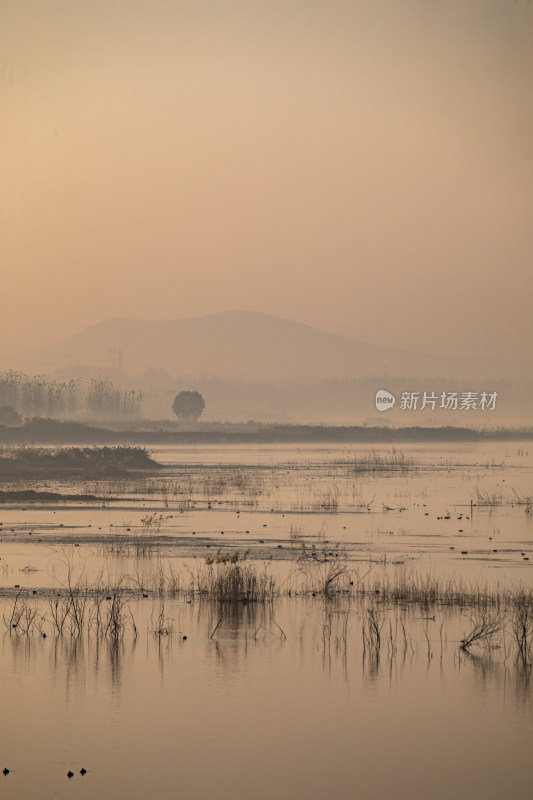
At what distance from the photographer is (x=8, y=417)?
131 m

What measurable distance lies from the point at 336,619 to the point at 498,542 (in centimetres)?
1231

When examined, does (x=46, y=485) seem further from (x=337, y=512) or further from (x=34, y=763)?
(x=34, y=763)

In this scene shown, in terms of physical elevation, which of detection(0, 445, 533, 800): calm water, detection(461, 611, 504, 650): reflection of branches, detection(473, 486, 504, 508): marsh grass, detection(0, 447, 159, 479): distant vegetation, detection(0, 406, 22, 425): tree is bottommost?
detection(0, 445, 533, 800): calm water

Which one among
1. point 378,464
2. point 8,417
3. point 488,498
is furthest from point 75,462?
point 8,417

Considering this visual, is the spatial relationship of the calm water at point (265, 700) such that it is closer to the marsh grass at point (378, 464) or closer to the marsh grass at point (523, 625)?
the marsh grass at point (523, 625)

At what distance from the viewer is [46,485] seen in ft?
171

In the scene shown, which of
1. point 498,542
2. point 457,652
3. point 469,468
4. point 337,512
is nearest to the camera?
point 457,652

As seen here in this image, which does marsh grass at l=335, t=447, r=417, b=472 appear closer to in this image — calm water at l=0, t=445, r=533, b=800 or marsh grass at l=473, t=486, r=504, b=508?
marsh grass at l=473, t=486, r=504, b=508

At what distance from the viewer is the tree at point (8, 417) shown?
12938 centimetres

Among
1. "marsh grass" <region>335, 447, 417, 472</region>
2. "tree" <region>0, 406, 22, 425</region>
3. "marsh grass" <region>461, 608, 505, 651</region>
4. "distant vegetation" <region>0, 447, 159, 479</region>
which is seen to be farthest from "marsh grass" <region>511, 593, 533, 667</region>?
"tree" <region>0, 406, 22, 425</region>

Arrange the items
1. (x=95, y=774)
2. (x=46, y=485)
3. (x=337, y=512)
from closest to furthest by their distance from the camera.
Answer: (x=95, y=774) < (x=337, y=512) < (x=46, y=485)

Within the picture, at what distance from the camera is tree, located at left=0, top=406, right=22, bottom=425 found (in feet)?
424

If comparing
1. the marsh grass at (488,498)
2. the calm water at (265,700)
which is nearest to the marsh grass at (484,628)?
the calm water at (265,700)

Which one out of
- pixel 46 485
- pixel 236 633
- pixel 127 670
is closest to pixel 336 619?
pixel 236 633
